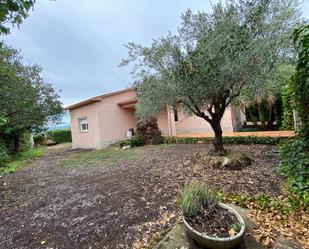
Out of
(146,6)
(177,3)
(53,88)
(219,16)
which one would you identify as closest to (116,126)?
(53,88)

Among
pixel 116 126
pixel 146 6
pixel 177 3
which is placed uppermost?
pixel 146 6

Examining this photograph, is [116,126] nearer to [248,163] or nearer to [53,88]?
[53,88]

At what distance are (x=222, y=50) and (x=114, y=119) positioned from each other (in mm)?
10592

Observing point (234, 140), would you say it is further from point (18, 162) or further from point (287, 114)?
point (18, 162)

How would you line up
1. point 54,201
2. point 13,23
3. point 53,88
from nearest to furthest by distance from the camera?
point 13,23 < point 54,201 < point 53,88

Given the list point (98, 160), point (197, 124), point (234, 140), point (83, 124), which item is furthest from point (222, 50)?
point (83, 124)

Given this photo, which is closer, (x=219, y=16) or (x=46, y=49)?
(x=219, y=16)

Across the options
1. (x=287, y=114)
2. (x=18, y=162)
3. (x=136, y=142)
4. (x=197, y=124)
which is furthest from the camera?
(x=197, y=124)

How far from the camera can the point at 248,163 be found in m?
6.23

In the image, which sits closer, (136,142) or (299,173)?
(299,173)

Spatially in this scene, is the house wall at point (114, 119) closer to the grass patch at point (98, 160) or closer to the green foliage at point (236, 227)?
the grass patch at point (98, 160)

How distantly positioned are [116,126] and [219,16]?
35.6ft

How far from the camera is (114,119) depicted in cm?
1495

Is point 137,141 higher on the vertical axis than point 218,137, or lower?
lower
